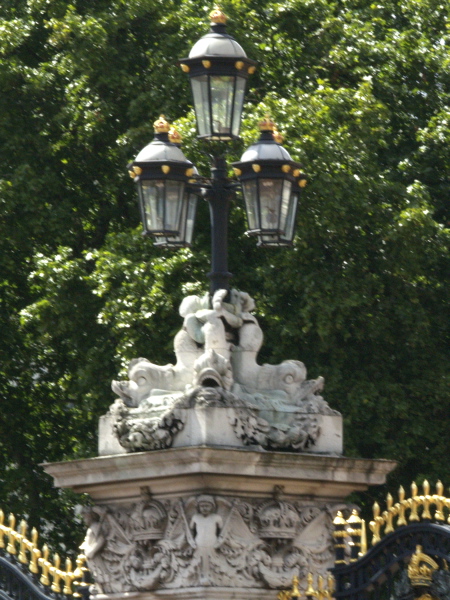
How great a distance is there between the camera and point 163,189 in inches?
393

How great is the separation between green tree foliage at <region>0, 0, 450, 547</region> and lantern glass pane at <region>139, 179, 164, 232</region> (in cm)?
871

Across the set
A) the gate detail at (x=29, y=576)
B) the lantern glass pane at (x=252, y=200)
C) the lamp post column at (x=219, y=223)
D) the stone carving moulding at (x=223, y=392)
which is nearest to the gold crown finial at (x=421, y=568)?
the stone carving moulding at (x=223, y=392)

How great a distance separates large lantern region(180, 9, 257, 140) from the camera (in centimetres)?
1008

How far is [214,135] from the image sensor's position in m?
10.1

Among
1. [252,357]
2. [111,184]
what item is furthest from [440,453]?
[252,357]

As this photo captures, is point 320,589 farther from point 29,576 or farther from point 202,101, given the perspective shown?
point 202,101

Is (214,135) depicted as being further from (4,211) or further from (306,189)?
(4,211)

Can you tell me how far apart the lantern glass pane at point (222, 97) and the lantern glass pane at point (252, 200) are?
1.29 ft

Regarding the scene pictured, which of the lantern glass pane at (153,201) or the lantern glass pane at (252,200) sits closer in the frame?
the lantern glass pane at (252,200)

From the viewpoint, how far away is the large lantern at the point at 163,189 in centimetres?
998

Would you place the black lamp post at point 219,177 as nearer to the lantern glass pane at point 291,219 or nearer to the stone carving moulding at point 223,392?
the lantern glass pane at point 291,219

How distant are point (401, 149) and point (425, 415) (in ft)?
11.8

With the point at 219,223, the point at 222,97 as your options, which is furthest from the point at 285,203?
the point at 222,97

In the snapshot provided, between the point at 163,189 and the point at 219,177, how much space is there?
0.30m
